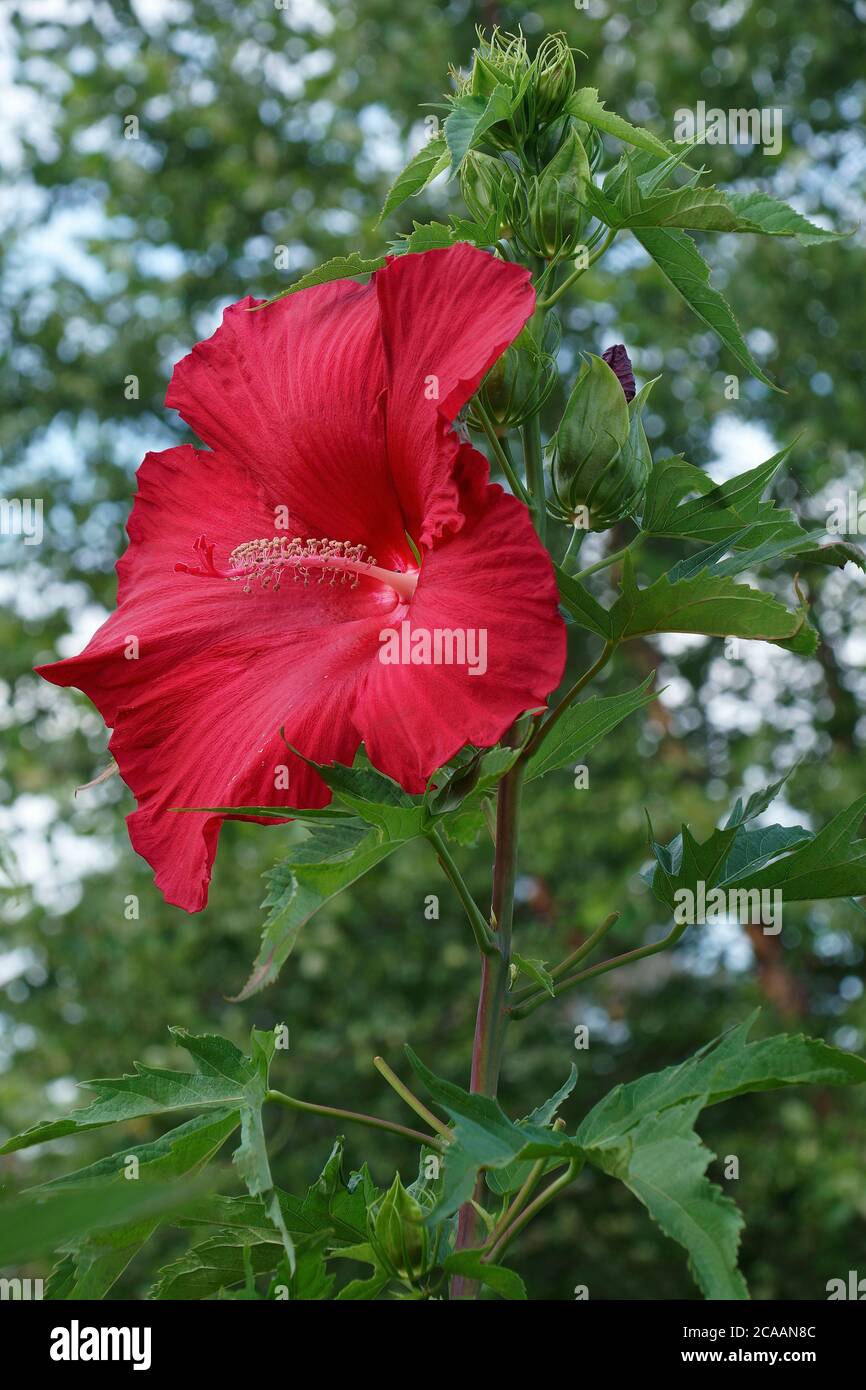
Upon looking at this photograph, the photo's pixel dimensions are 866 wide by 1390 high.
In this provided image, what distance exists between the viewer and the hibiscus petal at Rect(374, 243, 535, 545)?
680mm

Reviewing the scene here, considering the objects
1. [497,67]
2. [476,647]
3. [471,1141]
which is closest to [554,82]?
[497,67]

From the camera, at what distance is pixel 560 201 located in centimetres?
79

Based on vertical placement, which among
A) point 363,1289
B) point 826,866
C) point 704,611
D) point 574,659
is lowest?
point 363,1289

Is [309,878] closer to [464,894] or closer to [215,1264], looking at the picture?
[464,894]

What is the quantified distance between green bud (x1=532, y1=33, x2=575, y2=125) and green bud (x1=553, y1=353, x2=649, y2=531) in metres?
0.16

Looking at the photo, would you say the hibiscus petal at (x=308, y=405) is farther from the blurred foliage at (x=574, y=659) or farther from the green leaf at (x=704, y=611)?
the blurred foliage at (x=574, y=659)

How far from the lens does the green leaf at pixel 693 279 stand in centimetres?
80

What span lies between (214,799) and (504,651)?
0.19 m

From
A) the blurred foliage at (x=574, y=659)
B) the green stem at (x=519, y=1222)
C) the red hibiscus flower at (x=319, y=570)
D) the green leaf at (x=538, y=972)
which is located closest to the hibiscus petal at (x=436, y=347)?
the red hibiscus flower at (x=319, y=570)

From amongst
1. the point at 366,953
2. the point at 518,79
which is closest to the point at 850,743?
the point at 366,953

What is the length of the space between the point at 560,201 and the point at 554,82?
3.1 inches

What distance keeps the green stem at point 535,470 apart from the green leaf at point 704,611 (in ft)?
0.30
